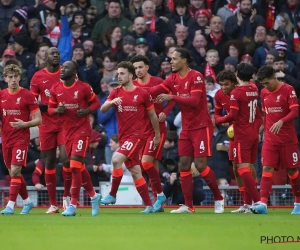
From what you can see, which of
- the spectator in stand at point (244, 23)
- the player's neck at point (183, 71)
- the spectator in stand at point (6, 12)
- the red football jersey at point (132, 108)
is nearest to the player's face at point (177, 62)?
the player's neck at point (183, 71)

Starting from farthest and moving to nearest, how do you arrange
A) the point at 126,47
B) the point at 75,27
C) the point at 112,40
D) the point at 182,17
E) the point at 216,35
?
the point at 182,17
the point at 75,27
the point at 112,40
the point at 216,35
the point at 126,47

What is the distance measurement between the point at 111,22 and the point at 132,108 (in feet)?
30.5

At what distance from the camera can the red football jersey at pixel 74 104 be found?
18406 millimetres

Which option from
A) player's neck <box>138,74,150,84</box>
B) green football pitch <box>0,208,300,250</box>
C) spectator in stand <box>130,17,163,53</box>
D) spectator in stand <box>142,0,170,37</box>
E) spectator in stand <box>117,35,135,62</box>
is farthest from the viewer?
spectator in stand <box>142,0,170,37</box>

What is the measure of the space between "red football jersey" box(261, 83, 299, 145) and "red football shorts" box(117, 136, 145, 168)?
80.5 inches

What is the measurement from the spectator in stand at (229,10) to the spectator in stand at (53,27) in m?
3.86

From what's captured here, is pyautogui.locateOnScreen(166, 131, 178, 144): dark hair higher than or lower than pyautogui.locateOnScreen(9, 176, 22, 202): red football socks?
higher

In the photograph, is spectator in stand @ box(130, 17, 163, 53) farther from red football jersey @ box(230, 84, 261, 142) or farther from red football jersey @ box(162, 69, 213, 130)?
red football jersey @ box(230, 84, 261, 142)

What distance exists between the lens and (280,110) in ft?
60.2

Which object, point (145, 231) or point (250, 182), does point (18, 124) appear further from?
point (145, 231)

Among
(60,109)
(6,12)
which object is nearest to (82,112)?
(60,109)

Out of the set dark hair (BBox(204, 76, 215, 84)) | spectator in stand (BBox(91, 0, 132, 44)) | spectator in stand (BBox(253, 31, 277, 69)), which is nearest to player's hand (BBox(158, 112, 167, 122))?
dark hair (BBox(204, 76, 215, 84))

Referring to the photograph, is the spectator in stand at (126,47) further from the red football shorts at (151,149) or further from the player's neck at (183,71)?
the player's neck at (183,71)

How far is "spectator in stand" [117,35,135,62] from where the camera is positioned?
25.8m
